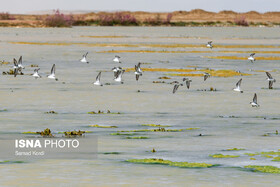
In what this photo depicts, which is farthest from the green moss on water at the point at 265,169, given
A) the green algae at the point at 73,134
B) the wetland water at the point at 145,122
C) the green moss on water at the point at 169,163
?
the green algae at the point at 73,134

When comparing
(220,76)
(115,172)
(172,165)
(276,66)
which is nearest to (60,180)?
(115,172)

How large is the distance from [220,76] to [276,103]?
17291 millimetres

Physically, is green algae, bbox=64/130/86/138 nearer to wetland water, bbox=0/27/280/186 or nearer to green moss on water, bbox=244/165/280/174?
wetland water, bbox=0/27/280/186

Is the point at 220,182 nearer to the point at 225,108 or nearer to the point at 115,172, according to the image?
the point at 115,172

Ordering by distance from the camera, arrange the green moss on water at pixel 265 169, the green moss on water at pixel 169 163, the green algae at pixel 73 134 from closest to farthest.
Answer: the green moss on water at pixel 265 169, the green moss on water at pixel 169 163, the green algae at pixel 73 134

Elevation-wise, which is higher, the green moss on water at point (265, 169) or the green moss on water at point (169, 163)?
the green moss on water at point (265, 169)

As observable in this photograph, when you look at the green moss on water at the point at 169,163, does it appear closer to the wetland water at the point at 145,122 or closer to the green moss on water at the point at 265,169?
the wetland water at the point at 145,122

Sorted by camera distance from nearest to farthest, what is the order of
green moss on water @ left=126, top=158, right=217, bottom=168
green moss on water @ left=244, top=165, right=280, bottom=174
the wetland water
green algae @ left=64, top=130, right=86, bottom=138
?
the wetland water
green moss on water @ left=244, top=165, right=280, bottom=174
green moss on water @ left=126, top=158, right=217, bottom=168
green algae @ left=64, top=130, right=86, bottom=138

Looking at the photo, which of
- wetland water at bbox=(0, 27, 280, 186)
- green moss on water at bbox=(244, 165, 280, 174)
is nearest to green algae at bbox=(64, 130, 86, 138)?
wetland water at bbox=(0, 27, 280, 186)

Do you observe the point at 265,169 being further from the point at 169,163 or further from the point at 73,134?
the point at 73,134

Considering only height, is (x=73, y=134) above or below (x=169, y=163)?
below

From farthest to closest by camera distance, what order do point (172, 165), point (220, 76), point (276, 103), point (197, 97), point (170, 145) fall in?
point (220, 76) → point (197, 97) → point (276, 103) → point (170, 145) → point (172, 165)

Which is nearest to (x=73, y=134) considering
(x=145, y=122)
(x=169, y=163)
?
(x=145, y=122)

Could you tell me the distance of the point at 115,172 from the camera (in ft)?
62.3
